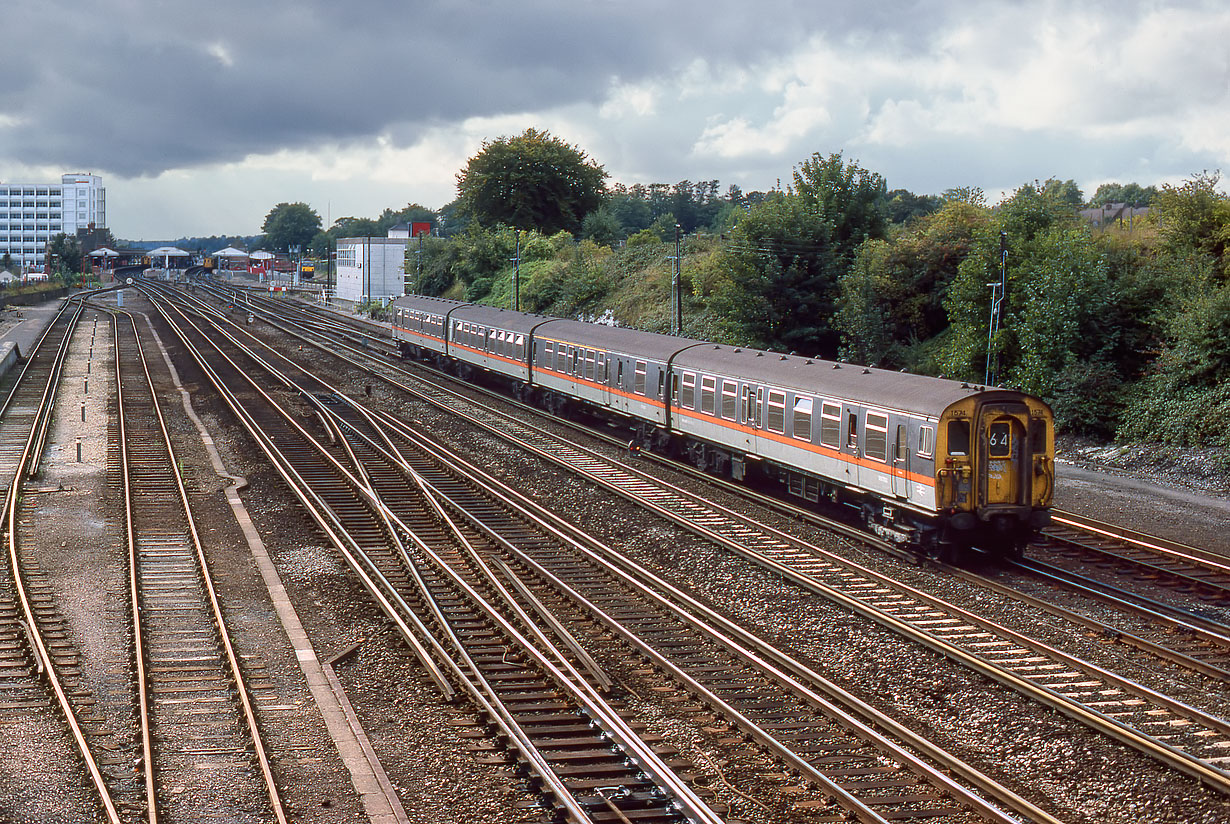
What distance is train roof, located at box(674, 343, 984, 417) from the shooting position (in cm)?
1853

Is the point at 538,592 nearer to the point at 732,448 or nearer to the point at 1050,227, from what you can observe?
the point at 732,448

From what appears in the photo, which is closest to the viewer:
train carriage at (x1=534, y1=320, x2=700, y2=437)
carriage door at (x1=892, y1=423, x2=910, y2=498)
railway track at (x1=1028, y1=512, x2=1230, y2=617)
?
railway track at (x1=1028, y1=512, x2=1230, y2=617)

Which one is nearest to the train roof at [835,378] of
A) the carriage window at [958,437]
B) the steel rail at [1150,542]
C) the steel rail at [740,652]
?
the carriage window at [958,437]

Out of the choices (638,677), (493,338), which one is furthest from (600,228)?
(638,677)

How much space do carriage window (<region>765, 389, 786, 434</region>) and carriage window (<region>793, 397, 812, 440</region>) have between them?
488 mm

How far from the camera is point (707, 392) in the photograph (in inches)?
1007

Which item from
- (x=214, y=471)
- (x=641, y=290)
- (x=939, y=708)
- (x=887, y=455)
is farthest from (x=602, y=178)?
(x=939, y=708)

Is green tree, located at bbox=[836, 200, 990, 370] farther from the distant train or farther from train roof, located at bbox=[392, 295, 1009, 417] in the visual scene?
the distant train

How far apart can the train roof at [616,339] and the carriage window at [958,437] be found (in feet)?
36.1

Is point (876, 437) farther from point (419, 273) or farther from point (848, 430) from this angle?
point (419, 273)

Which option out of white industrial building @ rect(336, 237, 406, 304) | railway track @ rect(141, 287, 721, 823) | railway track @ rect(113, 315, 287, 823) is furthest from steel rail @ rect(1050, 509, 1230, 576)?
white industrial building @ rect(336, 237, 406, 304)

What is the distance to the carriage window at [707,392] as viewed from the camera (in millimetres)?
25391

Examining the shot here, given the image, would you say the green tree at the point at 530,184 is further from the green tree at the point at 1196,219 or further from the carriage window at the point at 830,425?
the carriage window at the point at 830,425

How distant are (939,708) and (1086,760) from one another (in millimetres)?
1706
